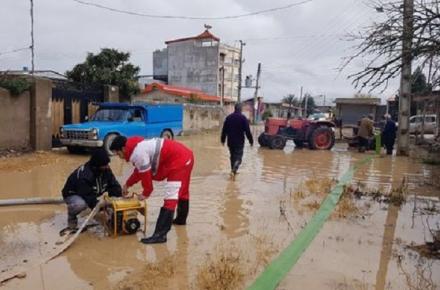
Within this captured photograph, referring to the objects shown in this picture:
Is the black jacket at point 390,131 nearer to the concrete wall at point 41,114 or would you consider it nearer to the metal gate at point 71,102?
the metal gate at point 71,102

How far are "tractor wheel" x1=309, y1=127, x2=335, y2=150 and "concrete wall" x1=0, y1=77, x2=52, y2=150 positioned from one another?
400 inches

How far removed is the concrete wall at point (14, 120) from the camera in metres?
14.5

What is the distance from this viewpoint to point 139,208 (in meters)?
6.21

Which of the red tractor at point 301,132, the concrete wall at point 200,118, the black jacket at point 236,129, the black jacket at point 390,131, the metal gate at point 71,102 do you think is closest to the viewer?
the black jacket at point 236,129

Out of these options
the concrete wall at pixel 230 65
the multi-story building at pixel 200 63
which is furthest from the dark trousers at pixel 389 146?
the concrete wall at pixel 230 65

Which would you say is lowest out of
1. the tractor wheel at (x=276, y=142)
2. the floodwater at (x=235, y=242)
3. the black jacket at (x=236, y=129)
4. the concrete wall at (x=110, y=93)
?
the floodwater at (x=235, y=242)

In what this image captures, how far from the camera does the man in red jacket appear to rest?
592cm

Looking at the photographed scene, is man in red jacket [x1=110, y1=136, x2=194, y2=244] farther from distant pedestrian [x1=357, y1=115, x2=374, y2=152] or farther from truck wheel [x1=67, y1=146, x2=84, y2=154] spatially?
distant pedestrian [x1=357, y1=115, x2=374, y2=152]

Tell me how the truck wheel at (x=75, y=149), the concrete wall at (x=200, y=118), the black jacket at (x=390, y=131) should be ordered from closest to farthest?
the truck wheel at (x=75, y=149)
the black jacket at (x=390, y=131)
the concrete wall at (x=200, y=118)

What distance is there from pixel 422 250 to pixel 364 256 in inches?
35.0

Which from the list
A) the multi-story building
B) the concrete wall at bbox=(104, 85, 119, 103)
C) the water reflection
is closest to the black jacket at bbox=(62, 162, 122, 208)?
the water reflection

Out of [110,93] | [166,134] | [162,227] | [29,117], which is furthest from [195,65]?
[162,227]

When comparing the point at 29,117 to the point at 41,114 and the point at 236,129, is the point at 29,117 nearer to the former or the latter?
the point at 41,114

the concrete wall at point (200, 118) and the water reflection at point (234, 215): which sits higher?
the concrete wall at point (200, 118)
